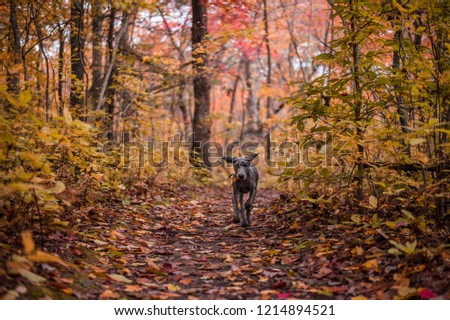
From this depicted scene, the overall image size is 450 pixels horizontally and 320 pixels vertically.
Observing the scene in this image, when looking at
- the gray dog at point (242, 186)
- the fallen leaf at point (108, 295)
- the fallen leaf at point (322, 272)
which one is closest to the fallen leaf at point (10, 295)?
the fallen leaf at point (108, 295)

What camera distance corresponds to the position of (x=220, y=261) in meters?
5.52

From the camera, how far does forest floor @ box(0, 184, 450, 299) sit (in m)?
3.83

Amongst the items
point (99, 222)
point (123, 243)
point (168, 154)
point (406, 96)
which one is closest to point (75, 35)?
point (168, 154)

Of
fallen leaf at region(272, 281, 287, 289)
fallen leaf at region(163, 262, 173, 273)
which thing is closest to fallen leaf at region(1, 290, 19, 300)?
fallen leaf at region(163, 262, 173, 273)

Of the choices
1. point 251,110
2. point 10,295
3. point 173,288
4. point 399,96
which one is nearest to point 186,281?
point 173,288

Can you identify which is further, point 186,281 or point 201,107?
point 201,107

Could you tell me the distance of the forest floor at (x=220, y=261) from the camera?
3828mm

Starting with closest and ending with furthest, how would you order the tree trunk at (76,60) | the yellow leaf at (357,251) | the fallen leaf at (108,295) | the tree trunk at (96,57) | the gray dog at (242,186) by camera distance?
the fallen leaf at (108,295)
the yellow leaf at (357,251)
the gray dog at (242,186)
the tree trunk at (76,60)
the tree trunk at (96,57)

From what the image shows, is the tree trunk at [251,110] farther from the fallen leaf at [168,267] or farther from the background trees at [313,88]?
the fallen leaf at [168,267]

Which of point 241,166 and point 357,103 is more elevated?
point 357,103

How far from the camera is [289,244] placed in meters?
6.10

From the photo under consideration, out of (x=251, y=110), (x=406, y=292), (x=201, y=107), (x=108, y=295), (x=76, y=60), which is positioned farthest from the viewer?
(x=251, y=110)

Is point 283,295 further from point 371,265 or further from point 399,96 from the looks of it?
point 399,96

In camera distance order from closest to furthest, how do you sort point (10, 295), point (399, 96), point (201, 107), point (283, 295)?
1. point (10, 295)
2. point (283, 295)
3. point (399, 96)
4. point (201, 107)
